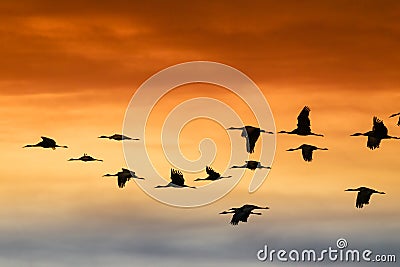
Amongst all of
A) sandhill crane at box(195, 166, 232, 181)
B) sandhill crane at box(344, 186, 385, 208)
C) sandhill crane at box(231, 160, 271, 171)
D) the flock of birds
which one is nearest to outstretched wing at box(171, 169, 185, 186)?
the flock of birds

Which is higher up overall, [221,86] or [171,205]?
[221,86]

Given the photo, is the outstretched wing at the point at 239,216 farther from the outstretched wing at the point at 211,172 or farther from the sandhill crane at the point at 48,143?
the sandhill crane at the point at 48,143

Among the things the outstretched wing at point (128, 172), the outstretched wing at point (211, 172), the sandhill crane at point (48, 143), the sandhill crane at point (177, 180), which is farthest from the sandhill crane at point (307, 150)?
the sandhill crane at point (48, 143)

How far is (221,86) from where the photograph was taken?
12539 millimetres

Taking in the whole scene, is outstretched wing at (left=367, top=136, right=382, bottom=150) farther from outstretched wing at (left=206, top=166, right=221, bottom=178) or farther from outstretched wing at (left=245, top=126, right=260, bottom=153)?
outstretched wing at (left=206, top=166, right=221, bottom=178)

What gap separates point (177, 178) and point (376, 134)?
2.54m

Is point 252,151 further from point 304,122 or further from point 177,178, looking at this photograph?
point 177,178

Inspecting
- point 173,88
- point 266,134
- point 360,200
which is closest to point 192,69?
point 173,88

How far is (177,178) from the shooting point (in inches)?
490

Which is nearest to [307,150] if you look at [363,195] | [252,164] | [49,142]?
[252,164]

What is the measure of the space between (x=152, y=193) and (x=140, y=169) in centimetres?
34

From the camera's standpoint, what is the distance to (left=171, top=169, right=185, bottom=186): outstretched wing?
1241 cm

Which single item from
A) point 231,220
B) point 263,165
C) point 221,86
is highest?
point 221,86

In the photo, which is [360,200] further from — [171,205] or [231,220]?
[171,205]
